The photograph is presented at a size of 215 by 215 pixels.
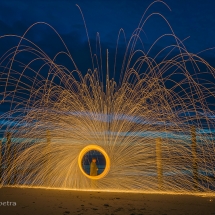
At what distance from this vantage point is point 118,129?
28.7 feet

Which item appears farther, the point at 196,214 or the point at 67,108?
the point at 67,108

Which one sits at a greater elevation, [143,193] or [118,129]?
[118,129]

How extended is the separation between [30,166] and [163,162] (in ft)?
13.2

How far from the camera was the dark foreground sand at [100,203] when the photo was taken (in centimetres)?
605

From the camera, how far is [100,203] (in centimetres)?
677

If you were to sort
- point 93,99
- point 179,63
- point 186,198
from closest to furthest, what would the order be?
point 186,198, point 179,63, point 93,99

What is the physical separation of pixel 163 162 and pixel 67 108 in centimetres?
312

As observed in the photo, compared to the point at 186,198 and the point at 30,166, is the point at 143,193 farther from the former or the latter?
the point at 30,166

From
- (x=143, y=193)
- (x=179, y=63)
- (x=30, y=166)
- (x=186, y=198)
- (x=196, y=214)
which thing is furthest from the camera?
(x=30, y=166)

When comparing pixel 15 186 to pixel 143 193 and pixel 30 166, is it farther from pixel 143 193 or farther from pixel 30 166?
pixel 143 193

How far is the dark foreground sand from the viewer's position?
605 cm

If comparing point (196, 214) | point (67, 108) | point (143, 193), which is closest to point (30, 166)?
point (67, 108)

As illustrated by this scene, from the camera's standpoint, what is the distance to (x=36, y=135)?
952 centimetres

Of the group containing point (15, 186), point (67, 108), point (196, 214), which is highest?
point (67, 108)
